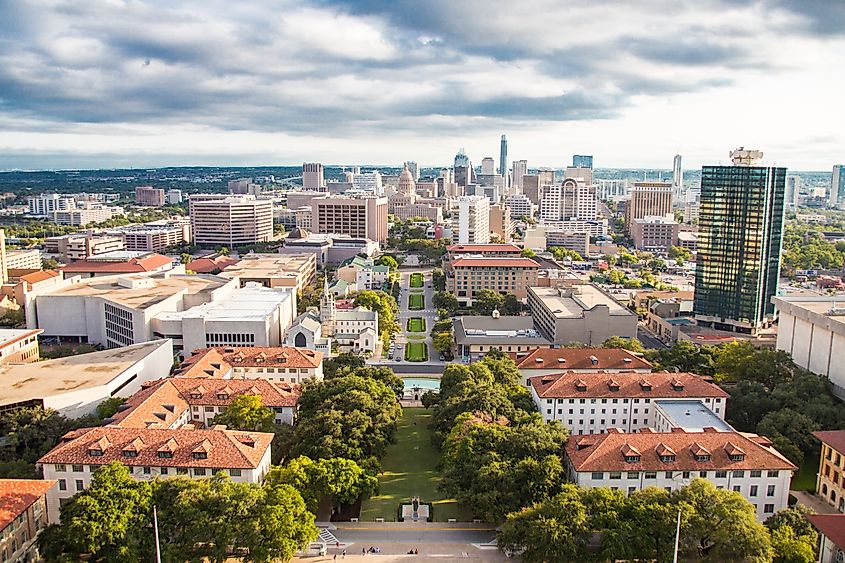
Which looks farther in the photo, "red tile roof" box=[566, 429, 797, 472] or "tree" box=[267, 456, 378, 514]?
"red tile roof" box=[566, 429, 797, 472]

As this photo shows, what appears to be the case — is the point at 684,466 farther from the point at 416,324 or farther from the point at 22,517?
the point at 416,324

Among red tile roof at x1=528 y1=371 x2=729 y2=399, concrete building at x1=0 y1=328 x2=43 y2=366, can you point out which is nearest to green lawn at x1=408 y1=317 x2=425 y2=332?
red tile roof at x1=528 y1=371 x2=729 y2=399

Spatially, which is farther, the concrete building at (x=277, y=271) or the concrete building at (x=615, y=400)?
the concrete building at (x=277, y=271)

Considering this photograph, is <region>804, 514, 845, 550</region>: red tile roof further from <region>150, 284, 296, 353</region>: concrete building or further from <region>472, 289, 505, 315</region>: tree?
<region>472, 289, 505, 315</region>: tree

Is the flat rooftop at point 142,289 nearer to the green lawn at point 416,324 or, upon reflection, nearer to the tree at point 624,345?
the green lawn at point 416,324

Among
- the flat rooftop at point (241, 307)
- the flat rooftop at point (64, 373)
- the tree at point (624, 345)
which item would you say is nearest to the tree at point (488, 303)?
Answer: the tree at point (624, 345)

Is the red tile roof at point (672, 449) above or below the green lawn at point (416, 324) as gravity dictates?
above

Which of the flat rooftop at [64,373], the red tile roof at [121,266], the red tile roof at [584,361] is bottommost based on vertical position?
the flat rooftop at [64,373]

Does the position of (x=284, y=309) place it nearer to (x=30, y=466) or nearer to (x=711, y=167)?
(x=30, y=466)

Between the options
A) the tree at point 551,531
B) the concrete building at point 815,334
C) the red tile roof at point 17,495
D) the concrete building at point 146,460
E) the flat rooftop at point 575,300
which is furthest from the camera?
the flat rooftop at point 575,300

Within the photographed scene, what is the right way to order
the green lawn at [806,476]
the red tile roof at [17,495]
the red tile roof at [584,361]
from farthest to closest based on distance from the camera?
the red tile roof at [584,361] → the green lawn at [806,476] → the red tile roof at [17,495]
